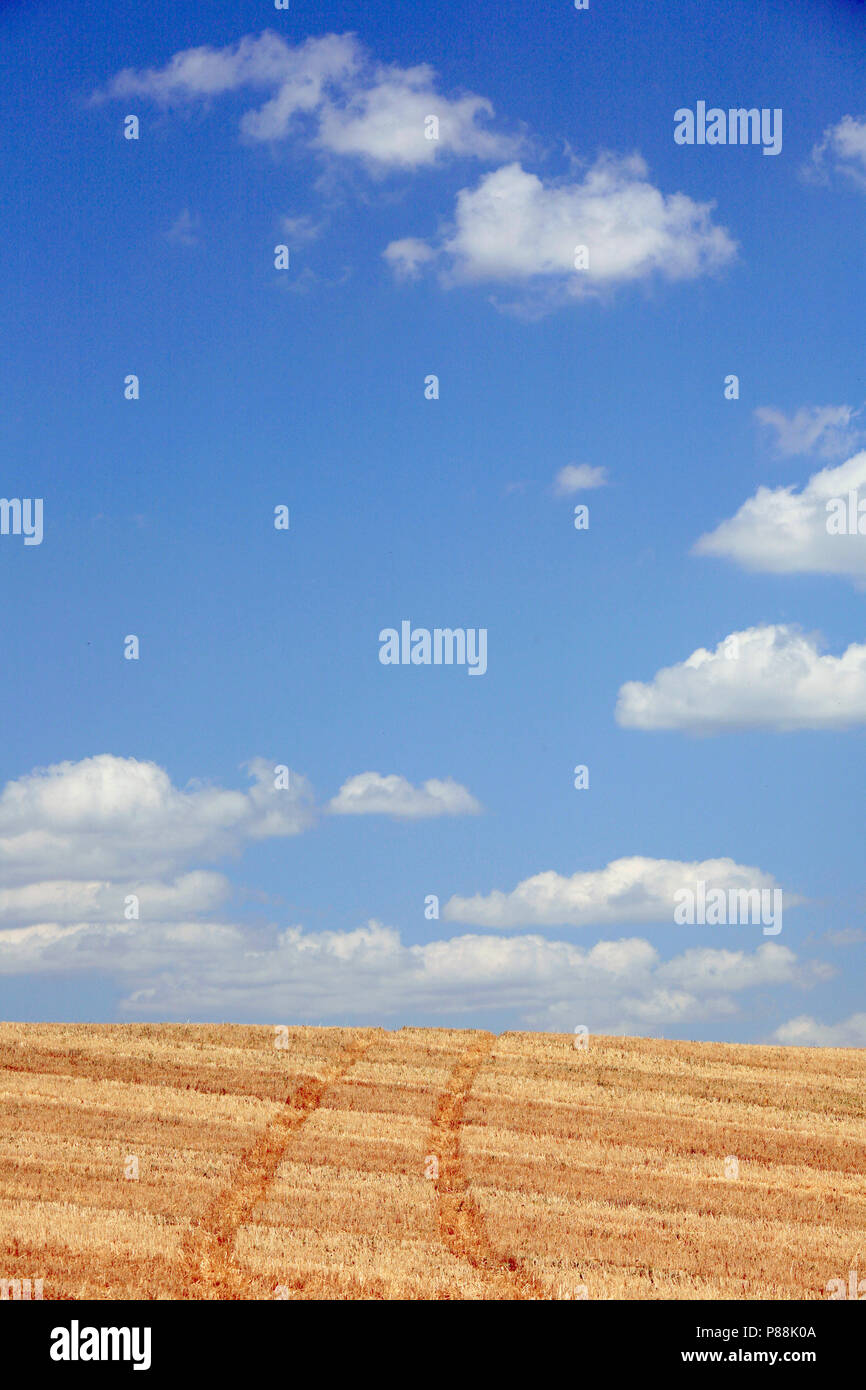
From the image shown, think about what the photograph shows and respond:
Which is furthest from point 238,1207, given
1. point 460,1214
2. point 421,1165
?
point 421,1165

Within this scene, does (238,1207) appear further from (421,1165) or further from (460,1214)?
(421,1165)

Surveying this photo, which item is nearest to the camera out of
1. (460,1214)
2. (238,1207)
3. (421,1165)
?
(238,1207)

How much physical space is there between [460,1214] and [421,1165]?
547 cm

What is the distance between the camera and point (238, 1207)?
2930 centimetres

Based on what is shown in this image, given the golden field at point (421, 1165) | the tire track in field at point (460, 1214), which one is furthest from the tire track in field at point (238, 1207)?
the tire track in field at point (460, 1214)

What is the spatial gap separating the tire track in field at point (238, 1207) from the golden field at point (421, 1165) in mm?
97

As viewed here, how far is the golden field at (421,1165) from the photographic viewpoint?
2403 centimetres

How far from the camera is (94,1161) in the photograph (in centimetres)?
3319

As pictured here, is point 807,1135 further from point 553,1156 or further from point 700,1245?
point 700,1245

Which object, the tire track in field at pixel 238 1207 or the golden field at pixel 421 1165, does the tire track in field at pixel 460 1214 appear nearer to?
the golden field at pixel 421 1165

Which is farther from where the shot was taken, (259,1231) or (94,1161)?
(94,1161)

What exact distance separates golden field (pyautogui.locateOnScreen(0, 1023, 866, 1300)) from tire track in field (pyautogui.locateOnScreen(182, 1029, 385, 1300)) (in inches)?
3.8
